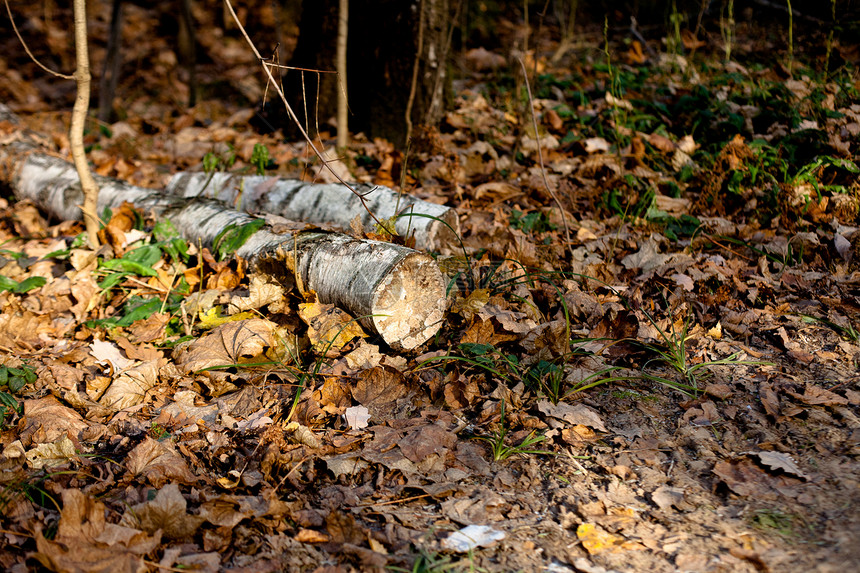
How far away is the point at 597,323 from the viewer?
2.69m

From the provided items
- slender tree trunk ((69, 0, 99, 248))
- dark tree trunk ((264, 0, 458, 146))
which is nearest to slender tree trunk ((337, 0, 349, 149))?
dark tree trunk ((264, 0, 458, 146))

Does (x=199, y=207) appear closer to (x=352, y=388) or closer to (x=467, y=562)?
(x=352, y=388)

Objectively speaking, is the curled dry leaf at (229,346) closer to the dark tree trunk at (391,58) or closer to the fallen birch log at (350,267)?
the fallen birch log at (350,267)

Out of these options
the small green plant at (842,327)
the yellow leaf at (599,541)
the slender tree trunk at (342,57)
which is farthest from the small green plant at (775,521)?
the slender tree trunk at (342,57)

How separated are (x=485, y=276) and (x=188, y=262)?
1885mm

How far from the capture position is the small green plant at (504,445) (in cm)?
205

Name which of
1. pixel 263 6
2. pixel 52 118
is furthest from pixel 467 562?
pixel 263 6

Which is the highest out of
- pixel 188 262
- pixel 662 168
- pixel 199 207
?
pixel 662 168

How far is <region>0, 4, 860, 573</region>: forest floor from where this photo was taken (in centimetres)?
171

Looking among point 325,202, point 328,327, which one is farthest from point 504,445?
point 325,202

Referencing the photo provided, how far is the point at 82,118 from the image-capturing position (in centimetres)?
341

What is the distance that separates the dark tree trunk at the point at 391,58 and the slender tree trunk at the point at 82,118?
2.01 meters

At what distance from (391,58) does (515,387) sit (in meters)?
3.80

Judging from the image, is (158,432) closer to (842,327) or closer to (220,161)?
(842,327)
